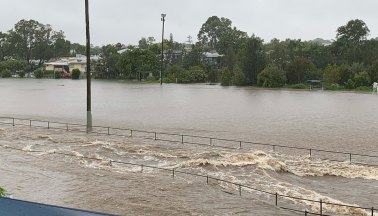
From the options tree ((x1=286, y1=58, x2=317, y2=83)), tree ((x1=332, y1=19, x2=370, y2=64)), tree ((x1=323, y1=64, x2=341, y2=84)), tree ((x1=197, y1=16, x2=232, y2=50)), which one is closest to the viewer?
tree ((x1=323, y1=64, x2=341, y2=84))

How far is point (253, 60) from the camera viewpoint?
8231cm

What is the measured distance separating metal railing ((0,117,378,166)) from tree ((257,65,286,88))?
51.9 m

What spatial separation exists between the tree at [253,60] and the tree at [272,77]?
420 centimetres

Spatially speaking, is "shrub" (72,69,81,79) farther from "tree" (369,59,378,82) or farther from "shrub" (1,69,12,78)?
"tree" (369,59,378,82)

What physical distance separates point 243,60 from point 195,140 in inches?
2387

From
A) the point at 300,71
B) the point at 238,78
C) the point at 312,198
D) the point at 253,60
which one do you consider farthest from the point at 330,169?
the point at 238,78

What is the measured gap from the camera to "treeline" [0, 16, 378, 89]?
77375 millimetres

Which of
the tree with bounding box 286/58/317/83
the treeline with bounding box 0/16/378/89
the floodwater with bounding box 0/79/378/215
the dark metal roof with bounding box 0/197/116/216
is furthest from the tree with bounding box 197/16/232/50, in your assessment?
the dark metal roof with bounding box 0/197/116/216

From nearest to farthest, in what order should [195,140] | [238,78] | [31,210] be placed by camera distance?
[31,210] → [195,140] → [238,78]

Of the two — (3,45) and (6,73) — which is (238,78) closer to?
(6,73)

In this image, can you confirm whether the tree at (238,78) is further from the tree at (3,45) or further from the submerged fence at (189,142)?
the tree at (3,45)

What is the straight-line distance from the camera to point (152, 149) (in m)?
21.5

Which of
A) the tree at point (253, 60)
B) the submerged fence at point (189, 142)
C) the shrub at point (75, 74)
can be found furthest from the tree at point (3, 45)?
the submerged fence at point (189, 142)

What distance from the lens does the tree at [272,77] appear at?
76625 millimetres
